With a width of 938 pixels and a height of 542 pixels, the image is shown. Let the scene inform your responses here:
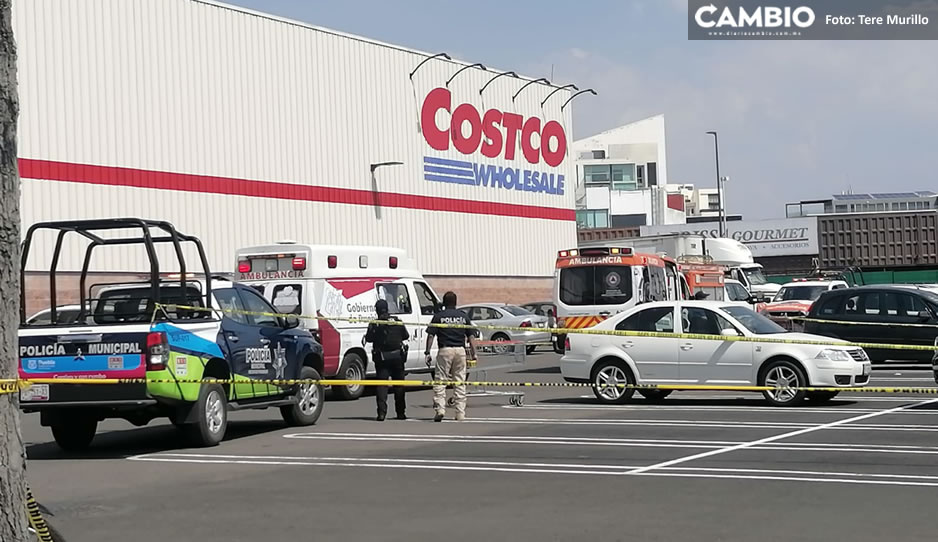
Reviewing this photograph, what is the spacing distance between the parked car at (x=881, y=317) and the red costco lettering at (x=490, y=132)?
21454 millimetres

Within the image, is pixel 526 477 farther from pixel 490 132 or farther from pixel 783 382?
pixel 490 132

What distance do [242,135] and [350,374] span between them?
59.3 ft

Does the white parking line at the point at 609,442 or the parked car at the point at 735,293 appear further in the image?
the parked car at the point at 735,293

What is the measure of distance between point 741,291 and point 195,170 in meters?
16.6

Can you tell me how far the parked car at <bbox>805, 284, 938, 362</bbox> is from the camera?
24.2 meters

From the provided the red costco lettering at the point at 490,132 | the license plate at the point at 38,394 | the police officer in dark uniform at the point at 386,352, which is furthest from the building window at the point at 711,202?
the license plate at the point at 38,394

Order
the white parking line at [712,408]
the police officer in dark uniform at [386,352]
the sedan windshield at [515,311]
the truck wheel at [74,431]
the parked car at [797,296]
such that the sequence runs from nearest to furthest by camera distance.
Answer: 1. the truck wheel at [74,431]
2. the white parking line at [712,408]
3. the police officer in dark uniform at [386,352]
4. the sedan windshield at [515,311]
5. the parked car at [797,296]

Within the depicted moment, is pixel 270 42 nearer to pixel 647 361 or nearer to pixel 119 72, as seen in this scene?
pixel 119 72

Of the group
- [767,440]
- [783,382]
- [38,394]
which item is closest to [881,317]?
[783,382]

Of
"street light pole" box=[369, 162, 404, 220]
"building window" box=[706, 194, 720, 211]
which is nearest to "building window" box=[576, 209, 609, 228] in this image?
"building window" box=[706, 194, 720, 211]

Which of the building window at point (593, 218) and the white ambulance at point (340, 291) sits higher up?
the building window at point (593, 218)

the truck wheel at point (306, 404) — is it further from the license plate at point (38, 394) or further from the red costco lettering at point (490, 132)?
the red costco lettering at point (490, 132)

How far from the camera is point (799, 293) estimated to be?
38375 millimetres

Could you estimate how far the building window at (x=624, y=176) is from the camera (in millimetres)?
107375
